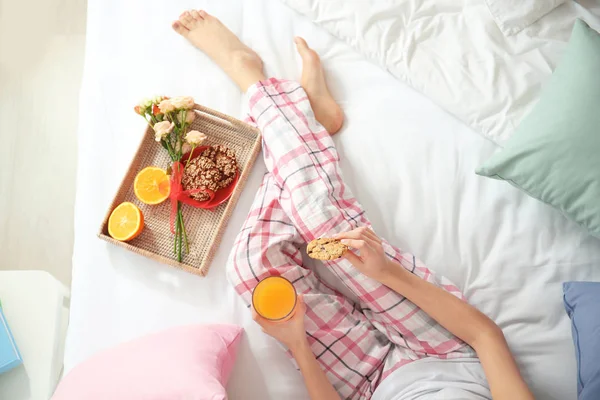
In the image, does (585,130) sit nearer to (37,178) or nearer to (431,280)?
(431,280)

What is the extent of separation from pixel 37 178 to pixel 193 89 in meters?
0.77

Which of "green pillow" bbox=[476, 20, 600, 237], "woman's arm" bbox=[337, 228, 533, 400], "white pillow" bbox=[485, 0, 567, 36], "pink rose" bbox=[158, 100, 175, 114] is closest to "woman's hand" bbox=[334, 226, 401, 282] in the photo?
"woman's arm" bbox=[337, 228, 533, 400]

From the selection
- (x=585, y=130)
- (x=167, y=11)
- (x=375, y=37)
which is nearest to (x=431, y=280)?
(x=585, y=130)

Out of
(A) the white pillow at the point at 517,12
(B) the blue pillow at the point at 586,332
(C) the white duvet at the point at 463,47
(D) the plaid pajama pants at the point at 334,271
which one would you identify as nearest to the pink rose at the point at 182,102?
(D) the plaid pajama pants at the point at 334,271

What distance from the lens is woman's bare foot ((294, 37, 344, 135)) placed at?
133 cm

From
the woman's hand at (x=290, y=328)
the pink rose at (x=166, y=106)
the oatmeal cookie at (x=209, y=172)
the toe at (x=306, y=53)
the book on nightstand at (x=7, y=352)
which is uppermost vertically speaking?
the toe at (x=306, y=53)

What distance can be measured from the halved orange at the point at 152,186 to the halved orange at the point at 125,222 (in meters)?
0.04

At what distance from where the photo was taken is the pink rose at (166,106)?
1278 mm

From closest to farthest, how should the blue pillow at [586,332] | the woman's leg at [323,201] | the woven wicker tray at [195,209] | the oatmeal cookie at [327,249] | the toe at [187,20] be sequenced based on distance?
the blue pillow at [586,332], the oatmeal cookie at [327,249], the woman's leg at [323,201], the woven wicker tray at [195,209], the toe at [187,20]

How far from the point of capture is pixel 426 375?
1.12m

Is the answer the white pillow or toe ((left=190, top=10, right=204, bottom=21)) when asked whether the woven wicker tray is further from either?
the white pillow

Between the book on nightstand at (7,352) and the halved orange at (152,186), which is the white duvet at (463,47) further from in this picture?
the book on nightstand at (7,352)

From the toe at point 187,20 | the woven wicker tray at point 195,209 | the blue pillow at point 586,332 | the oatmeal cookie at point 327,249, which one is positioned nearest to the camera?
the blue pillow at point 586,332

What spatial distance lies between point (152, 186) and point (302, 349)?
552 mm
